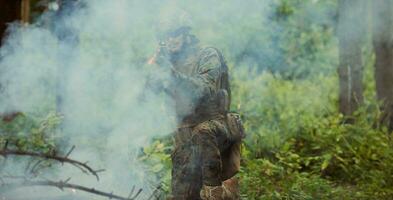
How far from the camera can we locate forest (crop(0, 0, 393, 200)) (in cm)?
683

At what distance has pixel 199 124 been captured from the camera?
5500 millimetres

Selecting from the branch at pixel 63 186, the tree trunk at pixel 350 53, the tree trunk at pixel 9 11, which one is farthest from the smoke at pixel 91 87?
the tree trunk at pixel 350 53

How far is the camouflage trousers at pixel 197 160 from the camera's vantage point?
5402 millimetres

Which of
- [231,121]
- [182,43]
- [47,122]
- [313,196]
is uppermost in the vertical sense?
[182,43]

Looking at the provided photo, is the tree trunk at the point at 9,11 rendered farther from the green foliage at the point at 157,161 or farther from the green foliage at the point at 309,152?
the green foliage at the point at 309,152

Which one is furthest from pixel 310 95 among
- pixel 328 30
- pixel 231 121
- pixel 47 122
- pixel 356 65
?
pixel 231 121

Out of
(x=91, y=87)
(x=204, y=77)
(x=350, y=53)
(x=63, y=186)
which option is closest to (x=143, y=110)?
(x=204, y=77)

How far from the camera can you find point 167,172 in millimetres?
7820

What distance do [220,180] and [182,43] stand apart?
124 centimetres

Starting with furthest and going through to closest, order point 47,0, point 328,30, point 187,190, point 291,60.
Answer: point 328,30, point 291,60, point 47,0, point 187,190

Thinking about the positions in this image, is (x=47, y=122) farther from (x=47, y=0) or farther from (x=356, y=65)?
(x=356, y=65)

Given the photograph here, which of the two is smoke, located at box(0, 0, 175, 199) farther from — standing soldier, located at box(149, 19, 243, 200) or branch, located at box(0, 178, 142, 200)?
branch, located at box(0, 178, 142, 200)

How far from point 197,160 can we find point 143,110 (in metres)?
1.46

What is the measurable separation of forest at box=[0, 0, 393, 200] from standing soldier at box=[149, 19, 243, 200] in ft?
0.64
